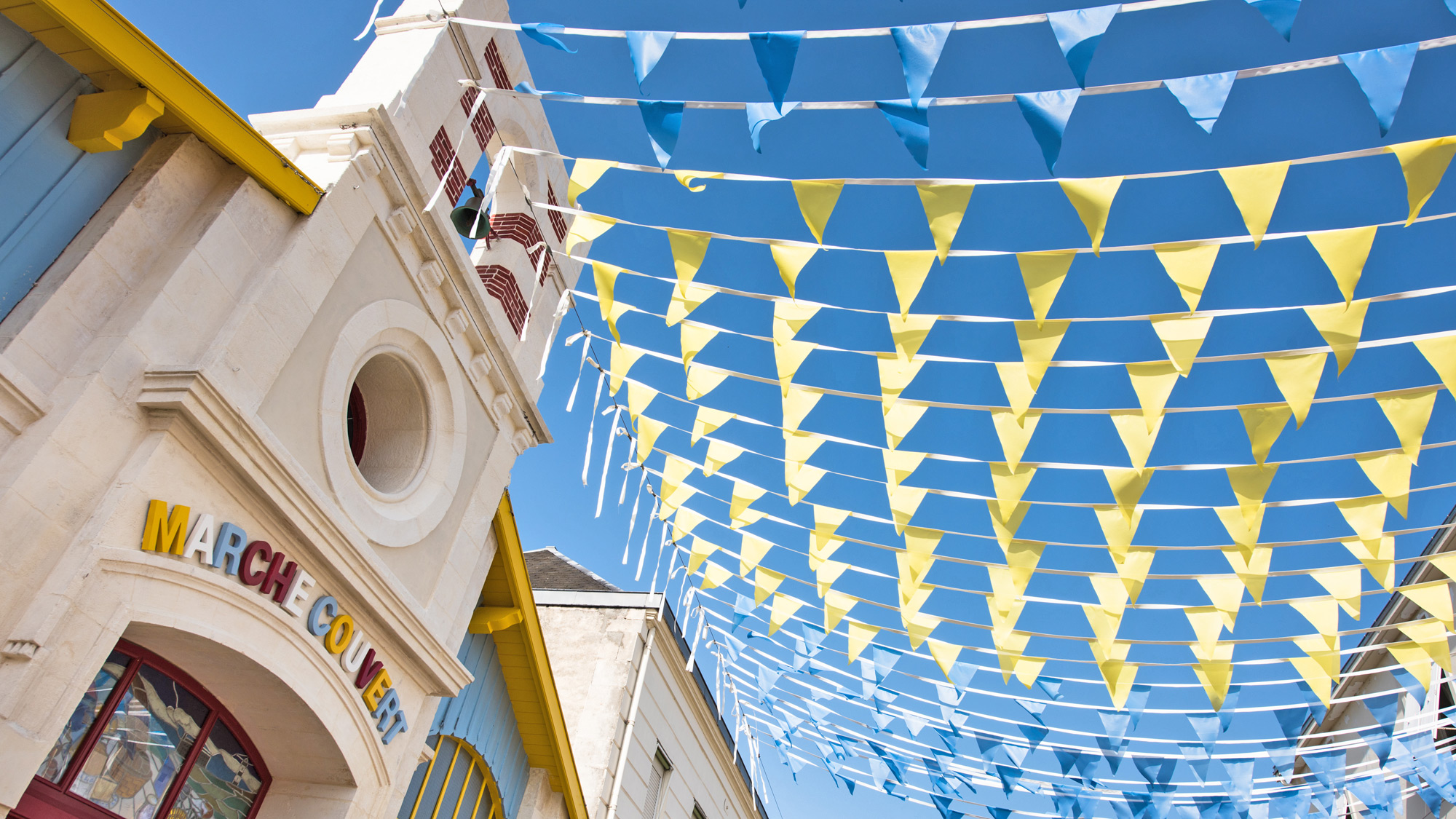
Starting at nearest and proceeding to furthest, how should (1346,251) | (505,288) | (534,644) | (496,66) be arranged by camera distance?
(1346,251), (496,66), (505,288), (534,644)

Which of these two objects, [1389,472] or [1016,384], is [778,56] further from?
[1389,472]

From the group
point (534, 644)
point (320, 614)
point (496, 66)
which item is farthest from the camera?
point (534, 644)

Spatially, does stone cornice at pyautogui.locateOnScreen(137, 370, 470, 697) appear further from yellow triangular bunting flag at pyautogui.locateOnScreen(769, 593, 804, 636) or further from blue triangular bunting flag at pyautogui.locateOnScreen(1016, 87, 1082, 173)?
blue triangular bunting flag at pyautogui.locateOnScreen(1016, 87, 1082, 173)

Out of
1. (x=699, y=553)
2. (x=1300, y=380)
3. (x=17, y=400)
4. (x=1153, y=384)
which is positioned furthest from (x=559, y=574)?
(x=1300, y=380)

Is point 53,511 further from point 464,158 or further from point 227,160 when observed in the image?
point 464,158

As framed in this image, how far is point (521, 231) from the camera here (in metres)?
7.91

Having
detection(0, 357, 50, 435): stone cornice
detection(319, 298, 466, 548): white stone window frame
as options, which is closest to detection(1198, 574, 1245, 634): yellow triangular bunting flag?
detection(319, 298, 466, 548): white stone window frame

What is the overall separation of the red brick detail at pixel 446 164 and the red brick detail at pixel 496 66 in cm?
90

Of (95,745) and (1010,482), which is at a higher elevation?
(1010,482)

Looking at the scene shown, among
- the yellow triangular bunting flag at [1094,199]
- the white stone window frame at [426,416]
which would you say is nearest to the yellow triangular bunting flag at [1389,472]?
the yellow triangular bunting flag at [1094,199]

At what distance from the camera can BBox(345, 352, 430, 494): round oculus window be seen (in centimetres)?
643

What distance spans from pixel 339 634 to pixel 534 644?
3031 mm

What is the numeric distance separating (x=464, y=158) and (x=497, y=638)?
456 cm

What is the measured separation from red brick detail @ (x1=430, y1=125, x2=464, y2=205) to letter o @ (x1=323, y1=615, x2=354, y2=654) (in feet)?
11.1
